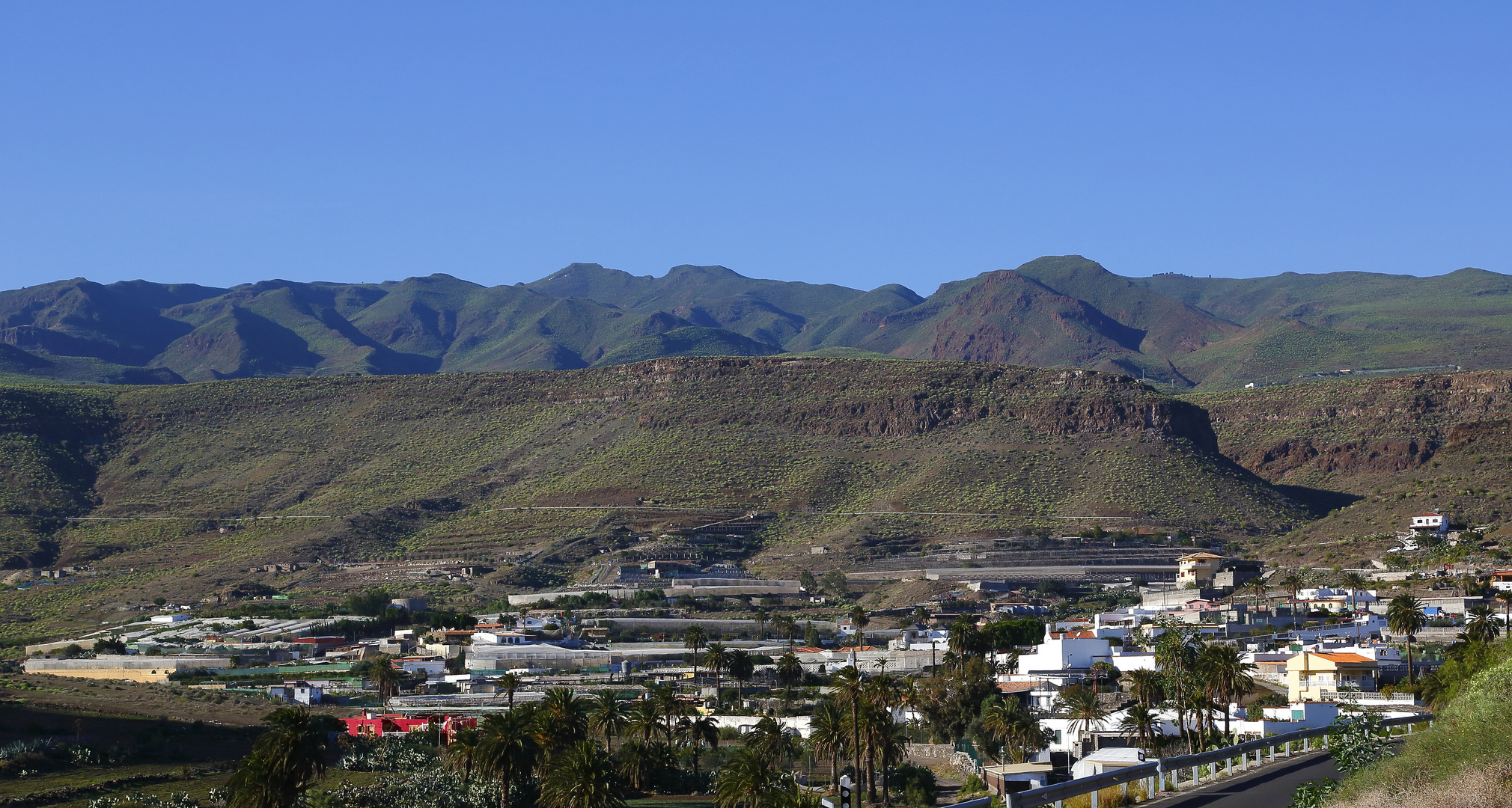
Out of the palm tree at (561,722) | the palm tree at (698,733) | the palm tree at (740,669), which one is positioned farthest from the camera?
the palm tree at (740,669)

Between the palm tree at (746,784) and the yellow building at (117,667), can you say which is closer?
the palm tree at (746,784)

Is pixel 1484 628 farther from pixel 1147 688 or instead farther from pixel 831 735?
pixel 831 735

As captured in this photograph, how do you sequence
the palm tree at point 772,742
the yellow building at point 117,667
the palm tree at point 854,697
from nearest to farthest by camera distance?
the palm tree at point 854,697 → the palm tree at point 772,742 → the yellow building at point 117,667

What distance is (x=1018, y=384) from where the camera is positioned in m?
180

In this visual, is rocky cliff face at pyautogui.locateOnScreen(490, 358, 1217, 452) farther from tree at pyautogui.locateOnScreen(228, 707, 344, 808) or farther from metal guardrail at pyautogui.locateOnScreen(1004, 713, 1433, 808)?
metal guardrail at pyautogui.locateOnScreen(1004, 713, 1433, 808)

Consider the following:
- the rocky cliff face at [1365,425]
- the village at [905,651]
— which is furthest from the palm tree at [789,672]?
the rocky cliff face at [1365,425]

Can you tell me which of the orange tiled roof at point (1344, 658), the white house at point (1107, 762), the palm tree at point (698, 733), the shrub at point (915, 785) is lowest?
the shrub at point (915, 785)

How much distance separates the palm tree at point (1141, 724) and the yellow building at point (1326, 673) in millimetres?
11649

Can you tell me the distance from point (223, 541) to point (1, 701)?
78.4 m

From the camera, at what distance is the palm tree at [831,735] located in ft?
174

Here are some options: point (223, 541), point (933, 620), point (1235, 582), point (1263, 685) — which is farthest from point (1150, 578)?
point (223, 541)

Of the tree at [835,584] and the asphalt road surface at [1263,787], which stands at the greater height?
the asphalt road surface at [1263,787]

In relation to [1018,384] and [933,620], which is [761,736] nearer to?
[933,620]

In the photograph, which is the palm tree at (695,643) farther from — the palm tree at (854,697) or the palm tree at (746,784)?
the palm tree at (746,784)
